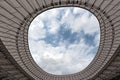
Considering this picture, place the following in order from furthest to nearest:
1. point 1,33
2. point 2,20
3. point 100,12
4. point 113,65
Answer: point 113,65, point 100,12, point 1,33, point 2,20

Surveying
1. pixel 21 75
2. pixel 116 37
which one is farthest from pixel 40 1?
pixel 21 75

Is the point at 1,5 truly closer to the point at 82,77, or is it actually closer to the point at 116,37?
the point at 116,37

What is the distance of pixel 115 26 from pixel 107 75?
591 inches

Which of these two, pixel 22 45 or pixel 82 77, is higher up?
pixel 22 45

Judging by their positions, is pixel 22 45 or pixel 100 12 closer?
pixel 100 12

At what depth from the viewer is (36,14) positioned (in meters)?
24.8

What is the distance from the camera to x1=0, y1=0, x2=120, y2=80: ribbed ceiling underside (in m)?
20.8

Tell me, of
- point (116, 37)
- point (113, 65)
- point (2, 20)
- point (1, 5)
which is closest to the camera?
point (1, 5)

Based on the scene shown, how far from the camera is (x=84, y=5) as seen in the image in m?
23.3

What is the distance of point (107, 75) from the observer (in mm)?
35188

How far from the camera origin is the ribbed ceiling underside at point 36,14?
2083 cm

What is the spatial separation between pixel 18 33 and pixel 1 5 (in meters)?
8.96

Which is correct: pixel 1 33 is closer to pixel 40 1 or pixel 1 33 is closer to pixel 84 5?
pixel 40 1

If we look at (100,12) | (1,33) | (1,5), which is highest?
(100,12)
